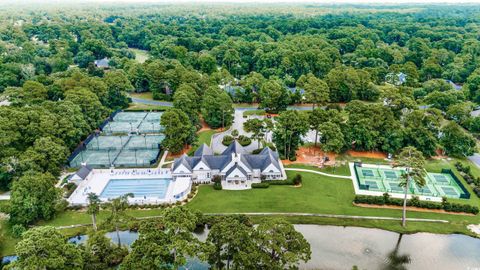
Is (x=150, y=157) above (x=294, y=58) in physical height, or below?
below

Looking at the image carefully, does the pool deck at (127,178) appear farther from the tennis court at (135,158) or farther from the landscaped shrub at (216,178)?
the landscaped shrub at (216,178)

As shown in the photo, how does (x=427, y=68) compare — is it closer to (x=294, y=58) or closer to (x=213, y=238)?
(x=294, y=58)

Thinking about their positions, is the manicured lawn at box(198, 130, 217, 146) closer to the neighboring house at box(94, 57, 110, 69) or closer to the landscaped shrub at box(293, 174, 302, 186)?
the landscaped shrub at box(293, 174, 302, 186)

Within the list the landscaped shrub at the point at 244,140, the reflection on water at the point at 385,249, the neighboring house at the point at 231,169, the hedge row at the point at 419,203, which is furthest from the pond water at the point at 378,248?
the landscaped shrub at the point at 244,140

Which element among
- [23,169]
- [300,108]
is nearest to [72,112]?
[23,169]

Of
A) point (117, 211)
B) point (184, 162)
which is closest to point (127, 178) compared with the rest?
point (184, 162)

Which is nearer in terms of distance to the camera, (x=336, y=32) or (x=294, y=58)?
(x=294, y=58)
